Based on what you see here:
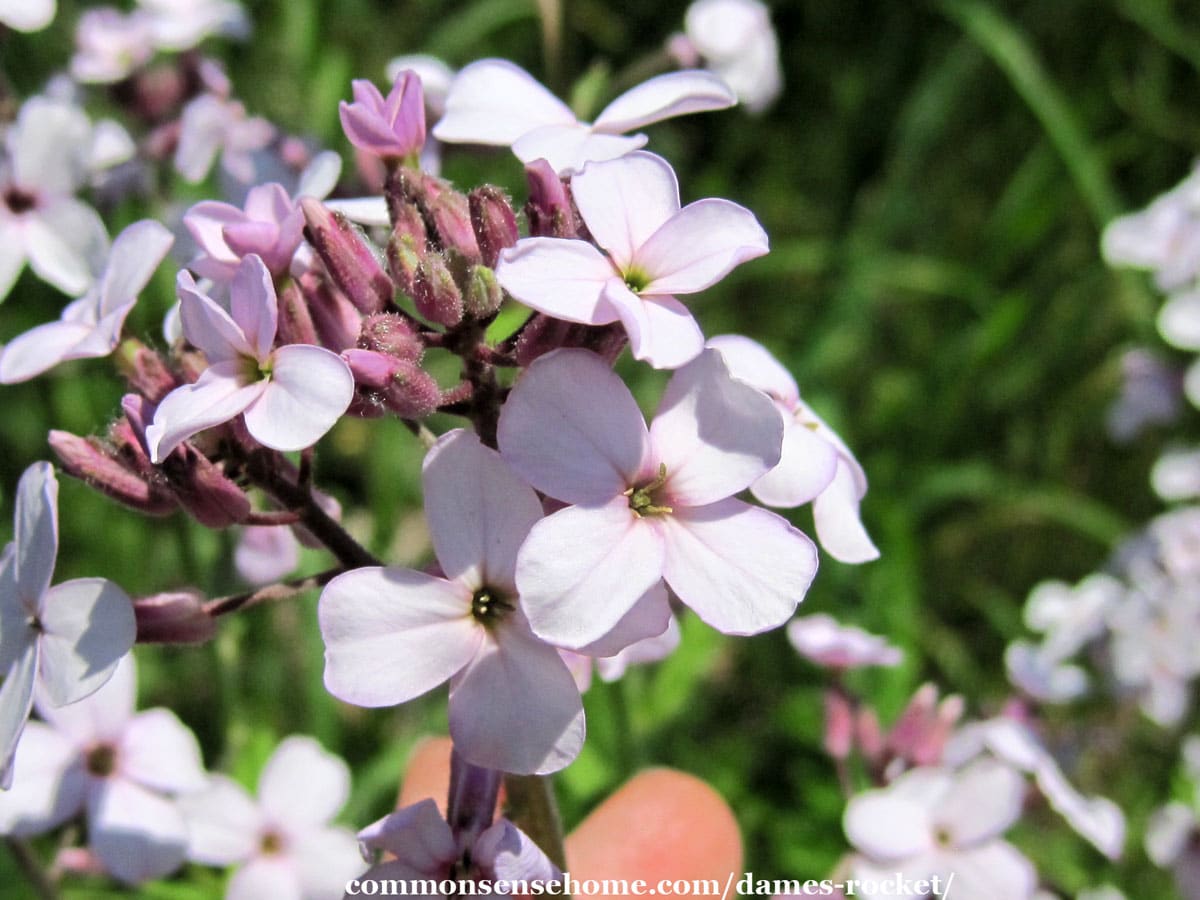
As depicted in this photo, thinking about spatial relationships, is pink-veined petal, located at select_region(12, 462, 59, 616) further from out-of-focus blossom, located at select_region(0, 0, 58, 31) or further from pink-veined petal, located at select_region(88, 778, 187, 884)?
out-of-focus blossom, located at select_region(0, 0, 58, 31)

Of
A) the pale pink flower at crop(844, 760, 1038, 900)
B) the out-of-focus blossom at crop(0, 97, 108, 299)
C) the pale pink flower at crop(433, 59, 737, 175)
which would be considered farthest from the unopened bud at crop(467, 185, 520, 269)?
the pale pink flower at crop(844, 760, 1038, 900)

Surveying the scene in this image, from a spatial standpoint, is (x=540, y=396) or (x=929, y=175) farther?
A: (x=929, y=175)

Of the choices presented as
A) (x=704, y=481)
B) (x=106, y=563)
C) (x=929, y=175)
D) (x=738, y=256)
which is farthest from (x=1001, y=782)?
(x=929, y=175)

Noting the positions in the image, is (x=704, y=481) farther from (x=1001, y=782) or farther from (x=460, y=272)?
(x=1001, y=782)

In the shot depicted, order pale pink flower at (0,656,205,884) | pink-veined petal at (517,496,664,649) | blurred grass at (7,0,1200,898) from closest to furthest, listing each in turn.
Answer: pink-veined petal at (517,496,664,649) < pale pink flower at (0,656,205,884) < blurred grass at (7,0,1200,898)

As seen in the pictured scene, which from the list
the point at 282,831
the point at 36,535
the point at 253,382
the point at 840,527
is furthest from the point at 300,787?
the point at 840,527
